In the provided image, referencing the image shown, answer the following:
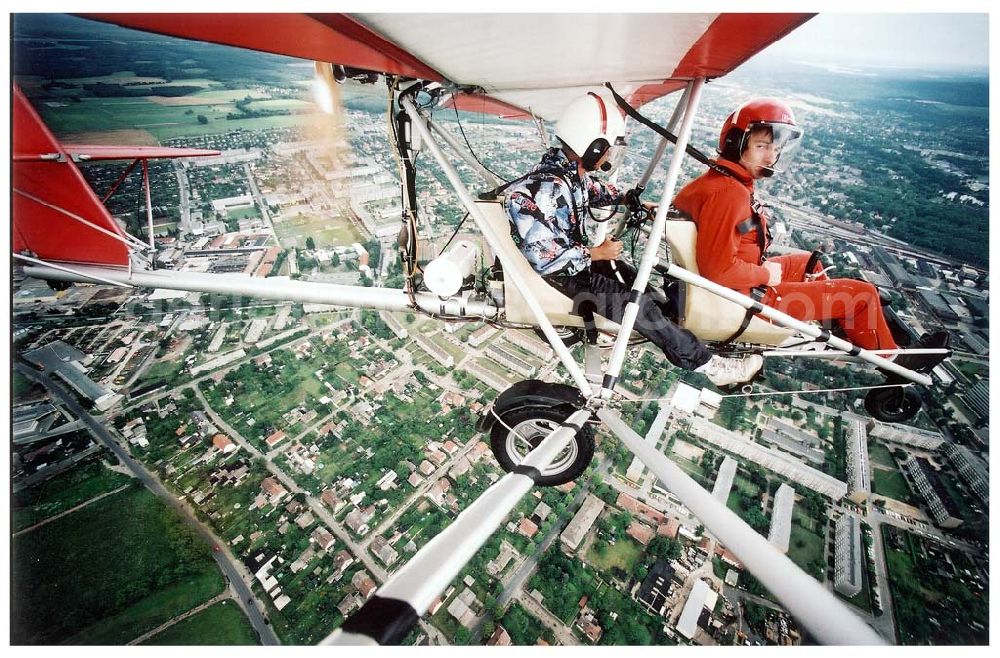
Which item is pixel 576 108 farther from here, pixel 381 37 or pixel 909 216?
pixel 909 216

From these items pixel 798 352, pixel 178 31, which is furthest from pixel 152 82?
pixel 798 352

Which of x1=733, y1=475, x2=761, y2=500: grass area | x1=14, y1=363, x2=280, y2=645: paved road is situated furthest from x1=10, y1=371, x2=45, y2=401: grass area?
x1=733, y1=475, x2=761, y2=500: grass area

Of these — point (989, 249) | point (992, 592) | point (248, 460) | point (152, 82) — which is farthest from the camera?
point (152, 82)

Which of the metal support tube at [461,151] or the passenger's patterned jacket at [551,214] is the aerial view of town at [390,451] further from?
the passenger's patterned jacket at [551,214]

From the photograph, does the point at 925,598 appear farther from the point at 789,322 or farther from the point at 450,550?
the point at 450,550

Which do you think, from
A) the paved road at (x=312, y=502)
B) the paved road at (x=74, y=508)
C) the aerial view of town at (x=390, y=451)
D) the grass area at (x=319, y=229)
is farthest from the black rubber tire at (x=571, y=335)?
the grass area at (x=319, y=229)

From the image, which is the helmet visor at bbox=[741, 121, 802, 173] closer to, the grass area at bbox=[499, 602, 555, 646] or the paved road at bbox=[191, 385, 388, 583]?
the grass area at bbox=[499, 602, 555, 646]

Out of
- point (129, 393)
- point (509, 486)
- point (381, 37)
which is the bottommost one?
point (129, 393)
